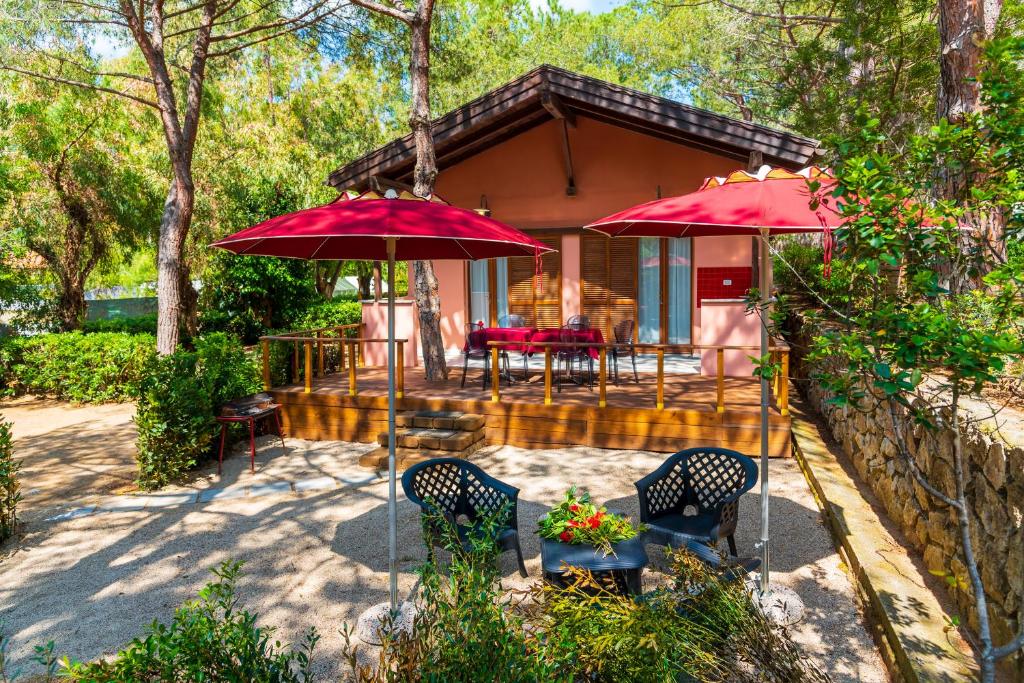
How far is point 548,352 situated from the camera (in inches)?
296

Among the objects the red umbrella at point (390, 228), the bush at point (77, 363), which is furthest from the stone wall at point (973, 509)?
the bush at point (77, 363)

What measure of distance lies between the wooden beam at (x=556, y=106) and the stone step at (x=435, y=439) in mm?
4868

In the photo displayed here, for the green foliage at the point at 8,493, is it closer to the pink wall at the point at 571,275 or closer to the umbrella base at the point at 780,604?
the umbrella base at the point at 780,604

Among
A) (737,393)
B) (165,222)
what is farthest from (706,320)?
(165,222)

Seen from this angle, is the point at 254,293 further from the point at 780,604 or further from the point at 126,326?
the point at 780,604

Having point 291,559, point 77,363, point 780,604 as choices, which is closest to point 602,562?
point 780,604

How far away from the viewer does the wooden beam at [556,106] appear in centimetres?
921

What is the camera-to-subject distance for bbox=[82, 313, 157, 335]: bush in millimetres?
13211

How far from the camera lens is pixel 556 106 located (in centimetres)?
952

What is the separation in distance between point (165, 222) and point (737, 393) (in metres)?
9.21

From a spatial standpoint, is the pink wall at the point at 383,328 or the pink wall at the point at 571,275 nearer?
the pink wall at the point at 383,328

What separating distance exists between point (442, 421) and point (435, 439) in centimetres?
38

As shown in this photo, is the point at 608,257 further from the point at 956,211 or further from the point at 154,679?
the point at 154,679

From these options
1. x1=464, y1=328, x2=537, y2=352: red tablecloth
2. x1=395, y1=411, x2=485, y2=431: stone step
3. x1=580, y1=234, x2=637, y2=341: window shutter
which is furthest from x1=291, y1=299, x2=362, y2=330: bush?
x1=395, y1=411, x2=485, y2=431: stone step
